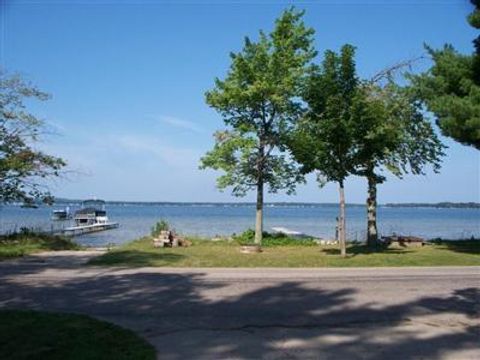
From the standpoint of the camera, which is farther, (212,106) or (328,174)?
(212,106)

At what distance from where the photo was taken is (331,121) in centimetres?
2131

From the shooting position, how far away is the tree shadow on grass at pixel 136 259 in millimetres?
19192

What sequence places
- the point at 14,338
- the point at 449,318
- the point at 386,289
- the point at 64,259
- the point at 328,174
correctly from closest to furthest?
the point at 14,338, the point at 449,318, the point at 386,289, the point at 64,259, the point at 328,174

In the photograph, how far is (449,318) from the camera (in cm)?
1031

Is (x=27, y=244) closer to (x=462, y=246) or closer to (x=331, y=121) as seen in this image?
(x=331, y=121)

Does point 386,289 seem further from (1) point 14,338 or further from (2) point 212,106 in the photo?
(2) point 212,106

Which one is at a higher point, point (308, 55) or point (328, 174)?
point (308, 55)

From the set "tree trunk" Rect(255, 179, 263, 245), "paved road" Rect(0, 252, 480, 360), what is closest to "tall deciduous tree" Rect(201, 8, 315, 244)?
"tree trunk" Rect(255, 179, 263, 245)

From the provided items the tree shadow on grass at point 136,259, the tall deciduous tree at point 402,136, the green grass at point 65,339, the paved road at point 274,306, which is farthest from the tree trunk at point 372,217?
the green grass at point 65,339

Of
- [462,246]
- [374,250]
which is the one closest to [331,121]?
[374,250]

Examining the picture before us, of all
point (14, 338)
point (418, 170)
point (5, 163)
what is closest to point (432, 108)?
point (418, 170)

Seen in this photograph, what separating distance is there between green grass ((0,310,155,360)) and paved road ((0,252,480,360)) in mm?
375

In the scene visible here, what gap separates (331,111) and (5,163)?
11902mm

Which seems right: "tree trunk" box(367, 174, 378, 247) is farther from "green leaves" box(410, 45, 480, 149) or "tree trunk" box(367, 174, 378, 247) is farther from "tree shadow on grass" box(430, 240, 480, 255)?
"green leaves" box(410, 45, 480, 149)
